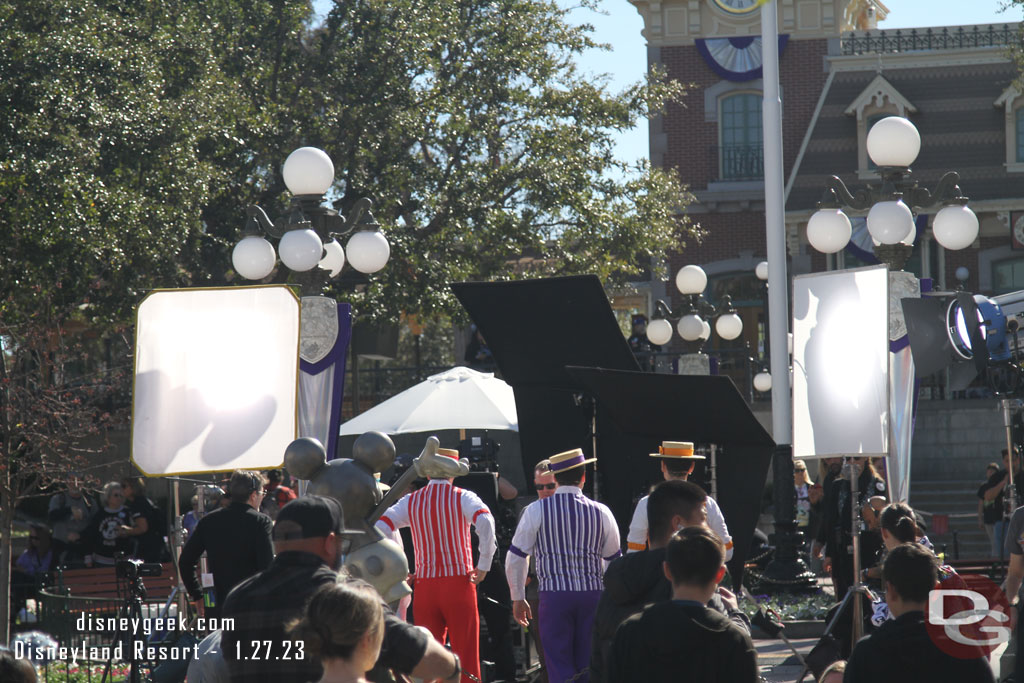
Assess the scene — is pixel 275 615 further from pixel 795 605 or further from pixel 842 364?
pixel 795 605

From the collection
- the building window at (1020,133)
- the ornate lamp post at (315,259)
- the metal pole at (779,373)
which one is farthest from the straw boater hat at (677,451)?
the building window at (1020,133)

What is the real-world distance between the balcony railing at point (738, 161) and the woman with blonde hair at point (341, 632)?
28443 mm

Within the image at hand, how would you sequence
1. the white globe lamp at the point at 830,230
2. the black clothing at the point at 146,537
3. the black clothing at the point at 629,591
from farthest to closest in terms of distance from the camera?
the black clothing at the point at 146,537, the white globe lamp at the point at 830,230, the black clothing at the point at 629,591

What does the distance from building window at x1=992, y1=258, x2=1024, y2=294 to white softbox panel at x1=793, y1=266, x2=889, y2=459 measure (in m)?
21.6

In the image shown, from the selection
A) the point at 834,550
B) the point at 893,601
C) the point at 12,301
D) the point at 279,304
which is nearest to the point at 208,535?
the point at 279,304

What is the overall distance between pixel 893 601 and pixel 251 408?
4.32 metres

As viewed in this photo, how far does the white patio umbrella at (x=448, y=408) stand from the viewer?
44.5 ft

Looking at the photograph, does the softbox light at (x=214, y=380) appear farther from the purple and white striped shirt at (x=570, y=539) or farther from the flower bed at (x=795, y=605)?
the flower bed at (x=795, y=605)

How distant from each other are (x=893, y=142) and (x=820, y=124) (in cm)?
1962

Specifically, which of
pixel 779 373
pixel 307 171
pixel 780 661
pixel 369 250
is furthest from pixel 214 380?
pixel 779 373

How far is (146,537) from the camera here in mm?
13406

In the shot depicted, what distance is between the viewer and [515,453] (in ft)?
60.8

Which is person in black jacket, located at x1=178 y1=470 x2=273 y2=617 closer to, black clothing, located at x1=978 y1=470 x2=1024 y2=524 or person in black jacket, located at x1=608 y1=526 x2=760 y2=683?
person in black jacket, located at x1=608 y1=526 x2=760 y2=683

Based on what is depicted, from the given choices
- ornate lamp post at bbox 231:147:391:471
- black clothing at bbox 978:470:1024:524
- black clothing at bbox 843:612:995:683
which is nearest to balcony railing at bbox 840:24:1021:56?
black clothing at bbox 978:470:1024:524
